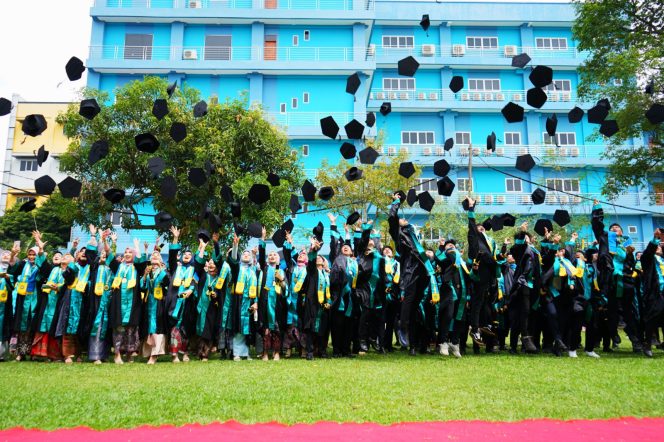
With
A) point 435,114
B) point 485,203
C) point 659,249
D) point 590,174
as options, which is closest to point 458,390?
point 659,249

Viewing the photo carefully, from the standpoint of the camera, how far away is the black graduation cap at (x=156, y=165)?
573 inches

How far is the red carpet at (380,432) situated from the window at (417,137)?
26.2m

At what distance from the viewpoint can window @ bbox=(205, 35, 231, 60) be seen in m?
27.2

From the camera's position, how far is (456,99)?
30312 millimetres

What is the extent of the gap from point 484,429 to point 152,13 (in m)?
26.7

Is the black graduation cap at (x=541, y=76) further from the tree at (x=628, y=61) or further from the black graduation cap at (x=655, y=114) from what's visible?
the tree at (x=628, y=61)

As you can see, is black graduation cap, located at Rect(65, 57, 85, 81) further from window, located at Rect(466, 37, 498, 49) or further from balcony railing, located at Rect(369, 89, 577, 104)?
window, located at Rect(466, 37, 498, 49)

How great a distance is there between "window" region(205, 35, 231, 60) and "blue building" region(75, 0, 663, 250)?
0.05 metres

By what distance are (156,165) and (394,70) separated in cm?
1912

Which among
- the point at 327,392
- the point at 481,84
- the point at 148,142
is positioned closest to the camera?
the point at 327,392

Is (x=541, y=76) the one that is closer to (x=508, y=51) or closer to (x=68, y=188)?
(x=68, y=188)

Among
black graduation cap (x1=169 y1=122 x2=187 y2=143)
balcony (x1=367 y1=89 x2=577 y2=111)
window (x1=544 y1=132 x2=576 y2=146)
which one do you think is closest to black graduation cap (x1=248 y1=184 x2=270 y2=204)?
black graduation cap (x1=169 y1=122 x2=187 y2=143)

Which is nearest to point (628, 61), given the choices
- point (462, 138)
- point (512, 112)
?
point (512, 112)

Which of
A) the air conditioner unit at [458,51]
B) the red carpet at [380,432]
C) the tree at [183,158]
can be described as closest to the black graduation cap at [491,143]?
the red carpet at [380,432]
